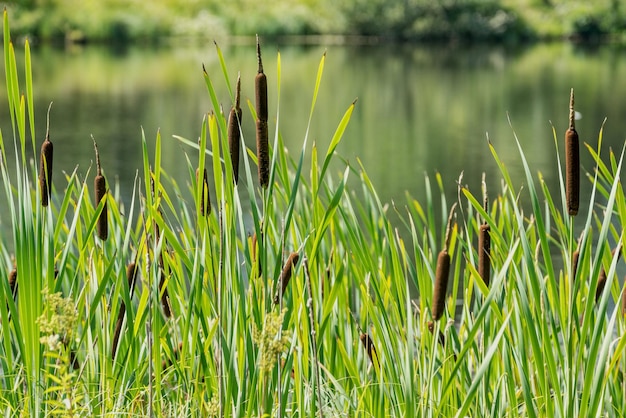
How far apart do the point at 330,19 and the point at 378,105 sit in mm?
21552

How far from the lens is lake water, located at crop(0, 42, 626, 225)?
517 inches

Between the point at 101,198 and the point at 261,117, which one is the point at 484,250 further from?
the point at 101,198

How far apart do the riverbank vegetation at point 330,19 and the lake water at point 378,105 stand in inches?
235

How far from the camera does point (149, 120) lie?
1769 centimetres

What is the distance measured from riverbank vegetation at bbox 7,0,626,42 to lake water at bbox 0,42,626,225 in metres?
5.97

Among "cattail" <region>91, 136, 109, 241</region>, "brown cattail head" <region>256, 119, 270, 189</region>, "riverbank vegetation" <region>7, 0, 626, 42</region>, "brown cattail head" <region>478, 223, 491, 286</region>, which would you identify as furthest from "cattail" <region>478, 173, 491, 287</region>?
"riverbank vegetation" <region>7, 0, 626, 42</region>

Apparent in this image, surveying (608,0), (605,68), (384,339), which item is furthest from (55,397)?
(608,0)

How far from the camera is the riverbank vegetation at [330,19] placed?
130 feet

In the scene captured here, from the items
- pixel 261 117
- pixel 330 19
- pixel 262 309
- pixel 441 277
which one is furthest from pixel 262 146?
pixel 330 19

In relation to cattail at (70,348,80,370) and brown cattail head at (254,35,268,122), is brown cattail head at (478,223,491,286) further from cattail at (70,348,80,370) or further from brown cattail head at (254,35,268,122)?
cattail at (70,348,80,370)

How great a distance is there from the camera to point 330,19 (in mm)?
41438

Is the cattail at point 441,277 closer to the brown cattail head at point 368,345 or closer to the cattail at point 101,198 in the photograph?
the brown cattail head at point 368,345

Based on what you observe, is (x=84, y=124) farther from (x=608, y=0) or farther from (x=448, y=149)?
(x=608, y=0)

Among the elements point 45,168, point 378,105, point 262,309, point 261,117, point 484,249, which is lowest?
point 378,105
